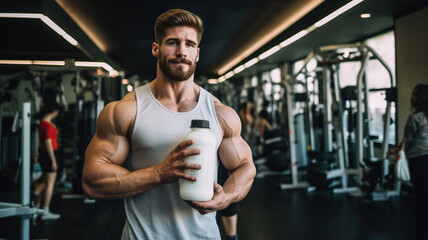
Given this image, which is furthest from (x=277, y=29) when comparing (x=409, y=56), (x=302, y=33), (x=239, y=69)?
(x=239, y=69)

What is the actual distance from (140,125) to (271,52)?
22.2 feet

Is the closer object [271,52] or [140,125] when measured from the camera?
[140,125]

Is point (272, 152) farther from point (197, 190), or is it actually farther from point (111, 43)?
point (197, 190)

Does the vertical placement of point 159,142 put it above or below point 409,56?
below

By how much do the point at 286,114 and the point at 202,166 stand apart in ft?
16.0

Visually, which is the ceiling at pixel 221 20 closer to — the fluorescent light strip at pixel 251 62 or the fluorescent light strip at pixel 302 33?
the fluorescent light strip at pixel 302 33

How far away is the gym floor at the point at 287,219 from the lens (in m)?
3.38

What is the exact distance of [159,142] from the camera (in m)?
1.07

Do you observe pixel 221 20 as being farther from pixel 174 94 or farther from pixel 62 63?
pixel 174 94

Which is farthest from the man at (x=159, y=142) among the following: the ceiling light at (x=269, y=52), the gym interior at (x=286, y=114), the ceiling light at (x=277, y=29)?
the ceiling light at (x=269, y=52)

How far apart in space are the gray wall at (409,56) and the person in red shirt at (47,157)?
174 inches

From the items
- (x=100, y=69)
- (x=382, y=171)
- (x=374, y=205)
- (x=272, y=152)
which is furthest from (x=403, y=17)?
(x=100, y=69)

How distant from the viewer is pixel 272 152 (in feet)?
22.1

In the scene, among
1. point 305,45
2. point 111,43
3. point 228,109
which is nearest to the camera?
point 228,109
